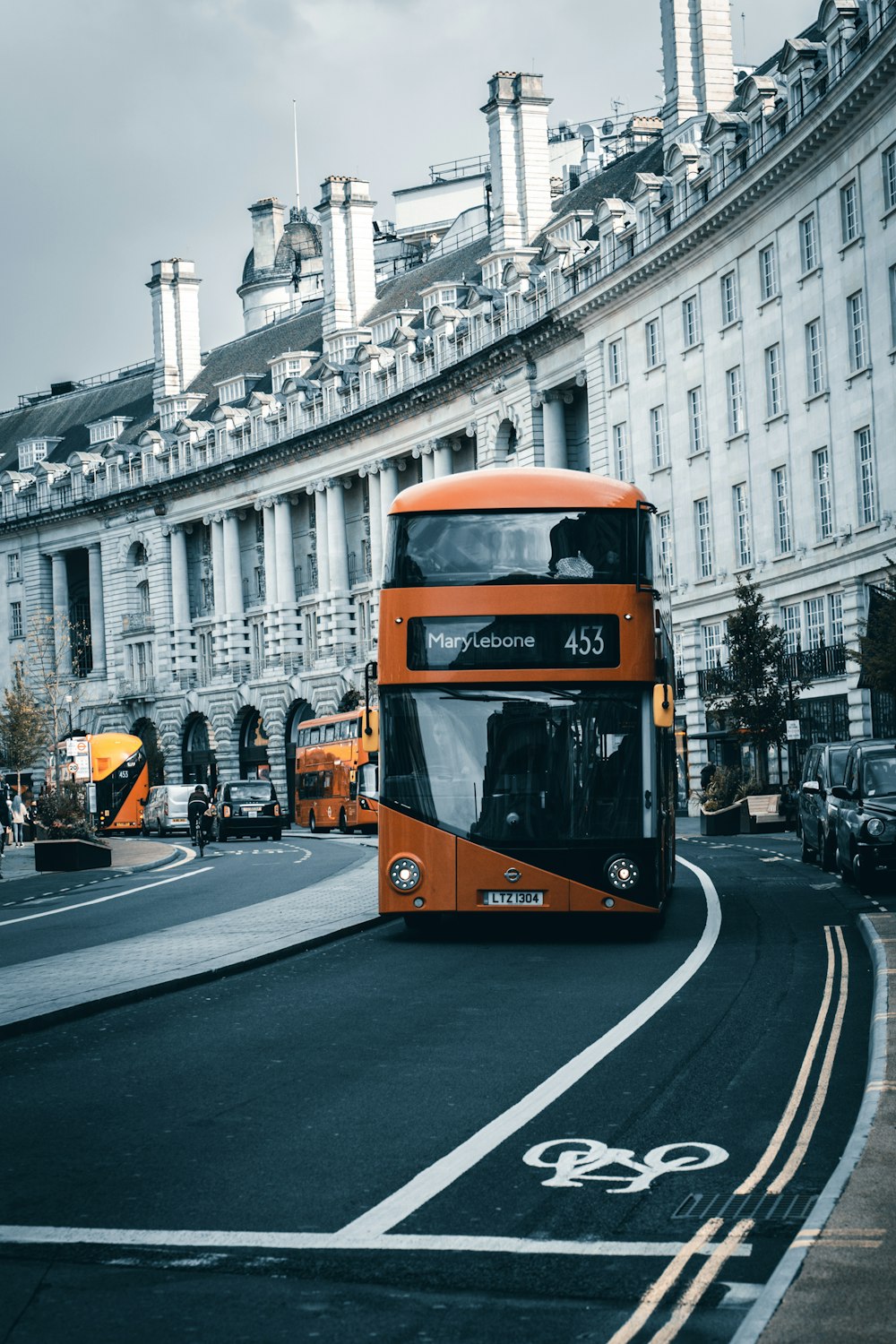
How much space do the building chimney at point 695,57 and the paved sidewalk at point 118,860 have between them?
95.9 feet

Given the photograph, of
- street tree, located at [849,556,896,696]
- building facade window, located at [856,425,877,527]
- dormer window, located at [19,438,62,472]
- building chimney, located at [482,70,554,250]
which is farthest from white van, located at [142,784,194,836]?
street tree, located at [849,556,896,696]

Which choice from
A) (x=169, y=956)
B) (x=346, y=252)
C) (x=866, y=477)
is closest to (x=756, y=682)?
(x=866, y=477)

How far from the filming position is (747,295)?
54844 millimetres

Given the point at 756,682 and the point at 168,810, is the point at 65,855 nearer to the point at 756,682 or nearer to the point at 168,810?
the point at 756,682

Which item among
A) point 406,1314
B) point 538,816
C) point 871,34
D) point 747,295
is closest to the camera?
point 406,1314

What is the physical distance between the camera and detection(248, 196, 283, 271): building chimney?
361 feet

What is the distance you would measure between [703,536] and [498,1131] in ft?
166

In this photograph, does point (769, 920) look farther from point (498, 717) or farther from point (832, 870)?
point (832, 870)

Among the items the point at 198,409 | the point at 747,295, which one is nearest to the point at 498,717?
the point at 747,295

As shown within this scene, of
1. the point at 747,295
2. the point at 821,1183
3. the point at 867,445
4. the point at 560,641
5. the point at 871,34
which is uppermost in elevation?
the point at 871,34

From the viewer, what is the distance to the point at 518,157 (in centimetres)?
7662

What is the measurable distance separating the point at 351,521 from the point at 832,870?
6349 centimetres

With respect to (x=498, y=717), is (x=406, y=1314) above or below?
below

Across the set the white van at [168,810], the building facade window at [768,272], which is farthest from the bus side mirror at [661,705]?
the white van at [168,810]
